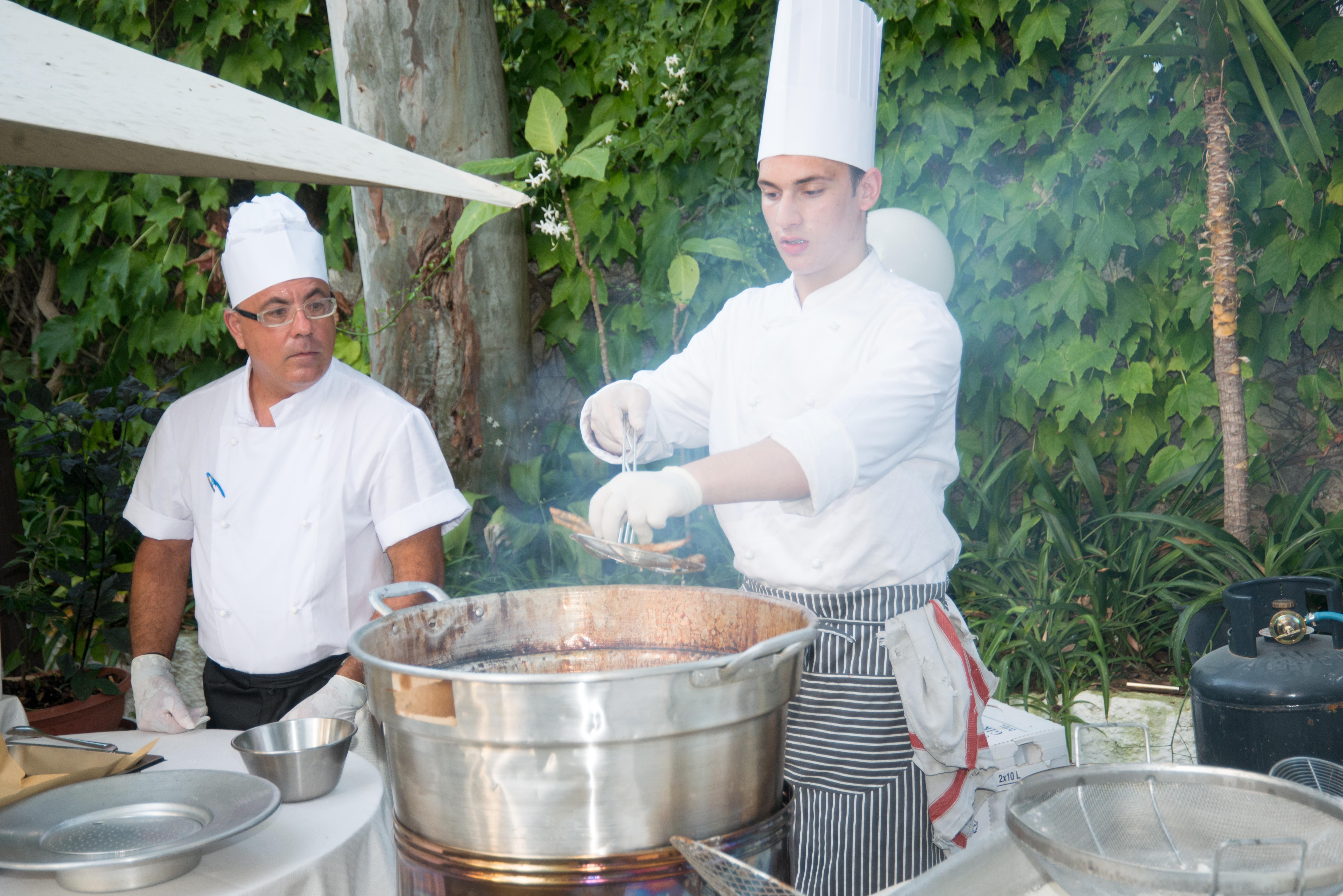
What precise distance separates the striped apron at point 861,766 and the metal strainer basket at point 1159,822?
68 centimetres

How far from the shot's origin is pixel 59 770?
1550mm

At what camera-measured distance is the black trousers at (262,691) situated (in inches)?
85.2

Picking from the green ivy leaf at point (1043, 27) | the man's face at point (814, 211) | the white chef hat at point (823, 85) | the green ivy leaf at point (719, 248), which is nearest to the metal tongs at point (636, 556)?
the man's face at point (814, 211)

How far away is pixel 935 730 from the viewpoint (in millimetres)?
1688

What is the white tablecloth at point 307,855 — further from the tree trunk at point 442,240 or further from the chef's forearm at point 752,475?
the tree trunk at point 442,240

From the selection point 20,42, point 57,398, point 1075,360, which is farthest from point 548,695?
point 57,398

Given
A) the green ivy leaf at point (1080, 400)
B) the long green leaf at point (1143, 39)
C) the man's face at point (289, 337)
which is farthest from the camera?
the green ivy leaf at point (1080, 400)

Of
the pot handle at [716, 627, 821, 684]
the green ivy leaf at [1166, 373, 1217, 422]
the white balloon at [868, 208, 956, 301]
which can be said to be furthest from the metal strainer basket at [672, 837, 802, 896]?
the green ivy leaf at [1166, 373, 1217, 422]

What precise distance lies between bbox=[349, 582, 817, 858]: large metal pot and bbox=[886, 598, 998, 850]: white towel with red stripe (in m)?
0.66

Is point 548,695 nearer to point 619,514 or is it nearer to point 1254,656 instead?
point 619,514

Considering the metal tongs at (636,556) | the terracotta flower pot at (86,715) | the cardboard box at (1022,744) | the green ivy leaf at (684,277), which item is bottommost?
the terracotta flower pot at (86,715)

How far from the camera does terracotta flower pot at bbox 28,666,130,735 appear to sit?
3012mm

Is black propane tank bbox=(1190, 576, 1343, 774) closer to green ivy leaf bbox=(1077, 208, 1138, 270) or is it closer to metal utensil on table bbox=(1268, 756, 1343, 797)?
metal utensil on table bbox=(1268, 756, 1343, 797)

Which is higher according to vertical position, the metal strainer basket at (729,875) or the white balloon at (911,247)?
the white balloon at (911,247)
